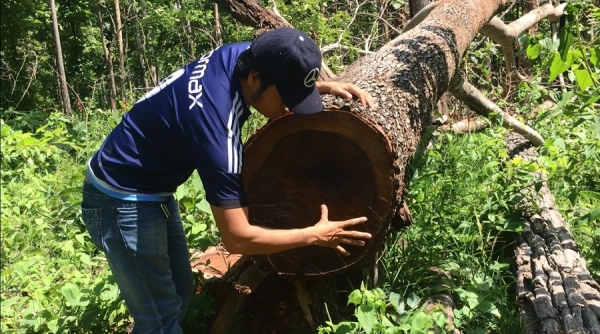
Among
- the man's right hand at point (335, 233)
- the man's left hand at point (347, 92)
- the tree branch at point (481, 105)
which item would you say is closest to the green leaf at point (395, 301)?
the man's right hand at point (335, 233)

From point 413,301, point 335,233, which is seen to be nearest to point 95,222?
point 335,233

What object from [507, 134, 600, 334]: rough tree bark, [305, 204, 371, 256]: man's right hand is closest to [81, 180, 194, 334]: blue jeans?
→ [305, 204, 371, 256]: man's right hand

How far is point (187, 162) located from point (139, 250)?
1.26ft

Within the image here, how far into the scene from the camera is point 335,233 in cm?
200

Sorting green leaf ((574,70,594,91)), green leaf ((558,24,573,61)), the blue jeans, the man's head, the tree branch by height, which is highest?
the tree branch

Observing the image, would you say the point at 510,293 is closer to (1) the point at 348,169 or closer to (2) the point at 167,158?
(1) the point at 348,169

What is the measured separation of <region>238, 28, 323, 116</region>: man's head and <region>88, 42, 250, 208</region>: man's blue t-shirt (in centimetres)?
8

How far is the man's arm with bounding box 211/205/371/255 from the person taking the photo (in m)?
1.70

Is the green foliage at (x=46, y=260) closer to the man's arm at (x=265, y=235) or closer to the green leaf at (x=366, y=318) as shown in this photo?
the man's arm at (x=265, y=235)

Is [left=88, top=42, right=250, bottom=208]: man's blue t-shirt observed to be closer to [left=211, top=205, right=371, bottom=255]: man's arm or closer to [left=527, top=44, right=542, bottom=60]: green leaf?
[left=211, top=205, right=371, bottom=255]: man's arm

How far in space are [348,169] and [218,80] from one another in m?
0.78

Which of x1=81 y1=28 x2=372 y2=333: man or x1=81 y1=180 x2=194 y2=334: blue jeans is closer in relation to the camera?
x1=81 y1=28 x2=372 y2=333: man

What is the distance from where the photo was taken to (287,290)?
2.70 meters

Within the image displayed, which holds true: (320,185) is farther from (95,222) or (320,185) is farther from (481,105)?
(481,105)
